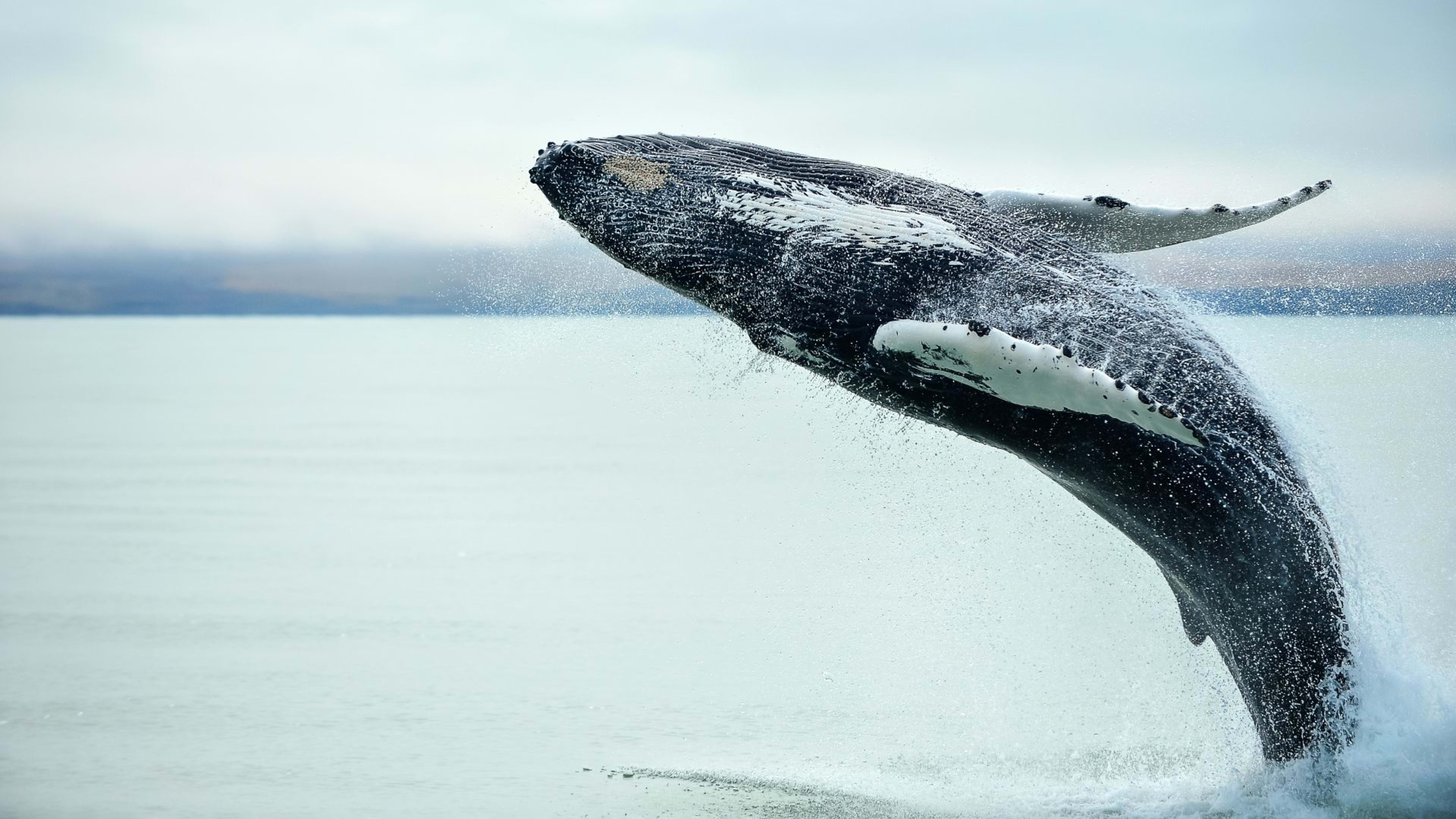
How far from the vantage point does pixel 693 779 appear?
5613 mm

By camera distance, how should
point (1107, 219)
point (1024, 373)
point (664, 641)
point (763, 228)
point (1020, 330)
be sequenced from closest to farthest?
1. point (1024, 373)
2. point (1020, 330)
3. point (763, 228)
4. point (1107, 219)
5. point (664, 641)

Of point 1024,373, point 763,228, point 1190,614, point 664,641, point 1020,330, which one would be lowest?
point 664,641

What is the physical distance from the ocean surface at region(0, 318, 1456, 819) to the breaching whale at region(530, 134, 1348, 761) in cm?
28

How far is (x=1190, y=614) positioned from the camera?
5.04m

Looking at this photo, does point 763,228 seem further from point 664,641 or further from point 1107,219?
point 664,641

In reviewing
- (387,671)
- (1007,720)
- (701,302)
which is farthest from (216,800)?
(1007,720)

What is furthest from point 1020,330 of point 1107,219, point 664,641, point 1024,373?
point 664,641

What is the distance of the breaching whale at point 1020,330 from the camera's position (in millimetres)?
4344

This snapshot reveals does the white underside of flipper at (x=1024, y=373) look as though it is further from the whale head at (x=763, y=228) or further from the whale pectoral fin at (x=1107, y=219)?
the whale pectoral fin at (x=1107, y=219)

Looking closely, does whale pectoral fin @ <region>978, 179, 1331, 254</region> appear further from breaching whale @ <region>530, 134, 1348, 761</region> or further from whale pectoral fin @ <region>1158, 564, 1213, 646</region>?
whale pectoral fin @ <region>1158, 564, 1213, 646</region>

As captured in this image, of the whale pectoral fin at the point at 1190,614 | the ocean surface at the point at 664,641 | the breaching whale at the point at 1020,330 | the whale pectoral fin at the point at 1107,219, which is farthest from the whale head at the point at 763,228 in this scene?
the whale pectoral fin at the point at 1190,614

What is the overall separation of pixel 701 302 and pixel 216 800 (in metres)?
3.23

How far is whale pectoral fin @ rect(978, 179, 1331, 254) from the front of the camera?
4.81 metres

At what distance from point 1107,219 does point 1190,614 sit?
5.54ft
